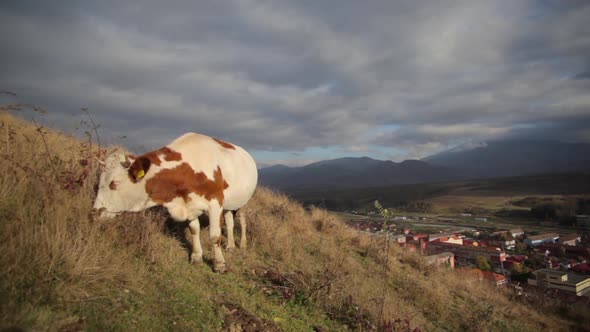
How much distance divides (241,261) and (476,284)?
31.6 feet

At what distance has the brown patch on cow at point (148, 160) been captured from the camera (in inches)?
169

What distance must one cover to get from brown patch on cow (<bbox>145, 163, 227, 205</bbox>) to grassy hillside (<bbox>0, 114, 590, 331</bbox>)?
0.43m

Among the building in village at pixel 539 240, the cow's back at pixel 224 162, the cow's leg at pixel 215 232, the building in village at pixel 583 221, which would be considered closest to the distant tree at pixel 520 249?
the building in village at pixel 539 240

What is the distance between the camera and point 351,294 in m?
5.43

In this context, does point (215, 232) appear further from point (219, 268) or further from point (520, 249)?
point (520, 249)

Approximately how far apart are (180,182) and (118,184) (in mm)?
838

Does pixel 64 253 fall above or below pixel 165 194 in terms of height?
below

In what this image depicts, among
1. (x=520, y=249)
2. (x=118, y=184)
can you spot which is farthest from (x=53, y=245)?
(x=520, y=249)

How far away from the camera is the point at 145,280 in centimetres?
363

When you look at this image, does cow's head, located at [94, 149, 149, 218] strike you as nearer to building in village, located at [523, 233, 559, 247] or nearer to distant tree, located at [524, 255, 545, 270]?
distant tree, located at [524, 255, 545, 270]

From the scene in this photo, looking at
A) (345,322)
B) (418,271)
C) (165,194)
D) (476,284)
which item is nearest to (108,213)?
(165,194)

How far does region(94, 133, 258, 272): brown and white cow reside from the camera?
4270 mm

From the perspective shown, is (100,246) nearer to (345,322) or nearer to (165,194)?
(165,194)

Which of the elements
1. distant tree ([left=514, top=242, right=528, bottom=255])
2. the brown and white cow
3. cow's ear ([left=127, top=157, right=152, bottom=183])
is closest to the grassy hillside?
the brown and white cow
